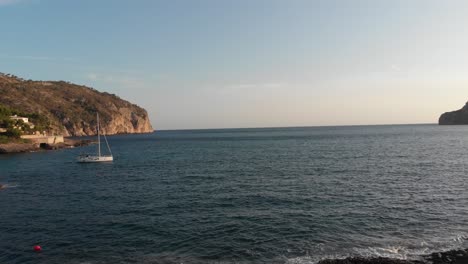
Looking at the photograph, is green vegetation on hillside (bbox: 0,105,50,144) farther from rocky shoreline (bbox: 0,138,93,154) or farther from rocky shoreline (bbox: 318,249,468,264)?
rocky shoreline (bbox: 318,249,468,264)

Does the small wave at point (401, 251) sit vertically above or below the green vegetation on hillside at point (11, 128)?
below

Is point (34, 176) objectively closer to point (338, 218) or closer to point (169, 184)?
point (169, 184)

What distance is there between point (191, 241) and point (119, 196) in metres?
21.7

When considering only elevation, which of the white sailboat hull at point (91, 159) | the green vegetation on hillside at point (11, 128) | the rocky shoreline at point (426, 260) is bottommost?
the rocky shoreline at point (426, 260)

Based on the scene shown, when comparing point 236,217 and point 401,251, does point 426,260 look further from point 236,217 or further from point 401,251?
point 236,217

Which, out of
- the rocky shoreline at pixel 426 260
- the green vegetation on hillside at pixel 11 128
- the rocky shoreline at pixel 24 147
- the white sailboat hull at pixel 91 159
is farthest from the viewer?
the green vegetation on hillside at pixel 11 128

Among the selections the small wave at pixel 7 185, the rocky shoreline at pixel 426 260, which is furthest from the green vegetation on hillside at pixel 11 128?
the rocky shoreline at pixel 426 260

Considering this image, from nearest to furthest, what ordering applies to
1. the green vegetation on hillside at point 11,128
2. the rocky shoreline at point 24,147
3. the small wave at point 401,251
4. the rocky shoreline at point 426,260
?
the rocky shoreline at point 426,260, the small wave at point 401,251, the rocky shoreline at point 24,147, the green vegetation on hillside at point 11,128

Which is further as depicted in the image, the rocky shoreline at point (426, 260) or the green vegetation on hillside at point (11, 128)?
the green vegetation on hillside at point (11, 128)

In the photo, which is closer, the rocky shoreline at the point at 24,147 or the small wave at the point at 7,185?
the small wave at the point at 7,185

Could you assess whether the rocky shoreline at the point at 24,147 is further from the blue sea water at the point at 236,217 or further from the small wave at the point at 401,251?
the small wave at the point at 401,251

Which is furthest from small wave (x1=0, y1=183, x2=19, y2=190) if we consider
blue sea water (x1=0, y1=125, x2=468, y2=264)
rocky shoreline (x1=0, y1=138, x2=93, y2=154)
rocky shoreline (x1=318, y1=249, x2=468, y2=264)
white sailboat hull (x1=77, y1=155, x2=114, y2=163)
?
rocky shoreline (x1=0, y1=138, x2=93, y2=154)

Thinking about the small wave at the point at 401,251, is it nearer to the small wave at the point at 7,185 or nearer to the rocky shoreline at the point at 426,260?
the rocky shoreline at the point at 426,260

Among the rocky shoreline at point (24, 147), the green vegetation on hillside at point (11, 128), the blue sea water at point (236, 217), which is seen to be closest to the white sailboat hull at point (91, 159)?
the blue sea water at point (236, 217)
